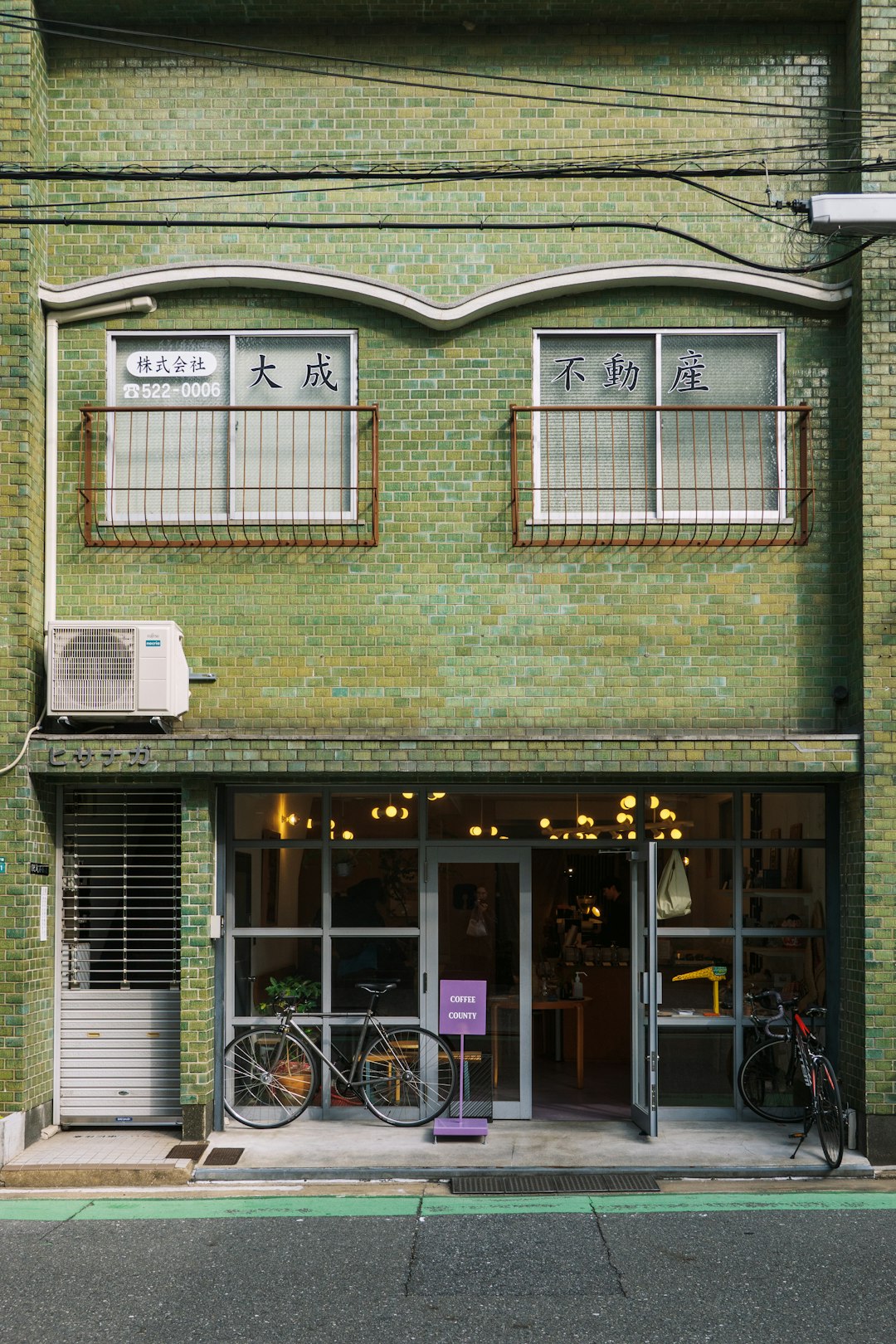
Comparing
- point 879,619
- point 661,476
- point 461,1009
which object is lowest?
point 461,1009

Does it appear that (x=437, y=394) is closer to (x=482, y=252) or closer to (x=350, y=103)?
(x=482, y=252)

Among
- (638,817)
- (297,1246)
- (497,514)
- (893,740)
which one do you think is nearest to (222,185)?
(497,514)

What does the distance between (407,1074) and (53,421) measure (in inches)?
250

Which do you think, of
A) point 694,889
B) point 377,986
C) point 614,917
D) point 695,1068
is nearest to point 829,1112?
point 695,1068

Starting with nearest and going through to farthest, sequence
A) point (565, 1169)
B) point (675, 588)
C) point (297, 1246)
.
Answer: point (297, 1246) < point (565, 1169) < point (675, 588)

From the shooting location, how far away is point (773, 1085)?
10961 millimetres

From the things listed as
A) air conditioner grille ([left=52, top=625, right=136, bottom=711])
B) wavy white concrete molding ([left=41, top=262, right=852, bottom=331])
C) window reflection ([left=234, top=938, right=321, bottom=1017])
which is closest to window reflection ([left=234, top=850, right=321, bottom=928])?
window reflection ([left=234, top=938, right=321, bottom=1017])

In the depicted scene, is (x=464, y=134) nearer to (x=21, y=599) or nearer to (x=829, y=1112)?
(x=21, y=599)

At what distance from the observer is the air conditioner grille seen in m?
10.1

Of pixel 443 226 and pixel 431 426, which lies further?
pixel 431 426

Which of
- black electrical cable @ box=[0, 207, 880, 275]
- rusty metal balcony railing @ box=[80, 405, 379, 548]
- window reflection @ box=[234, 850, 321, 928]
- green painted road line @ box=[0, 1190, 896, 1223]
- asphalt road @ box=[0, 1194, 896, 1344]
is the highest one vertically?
black electrical cable @ box=[0, 207, 880, 275]

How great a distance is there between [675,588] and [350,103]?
4.97 metres

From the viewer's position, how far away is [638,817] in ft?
37.0

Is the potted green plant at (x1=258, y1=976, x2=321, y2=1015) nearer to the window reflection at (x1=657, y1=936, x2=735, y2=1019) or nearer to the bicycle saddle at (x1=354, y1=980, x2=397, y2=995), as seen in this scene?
the bicycle saddle at (x1=354, y1=980, x2=397, y2=995)
